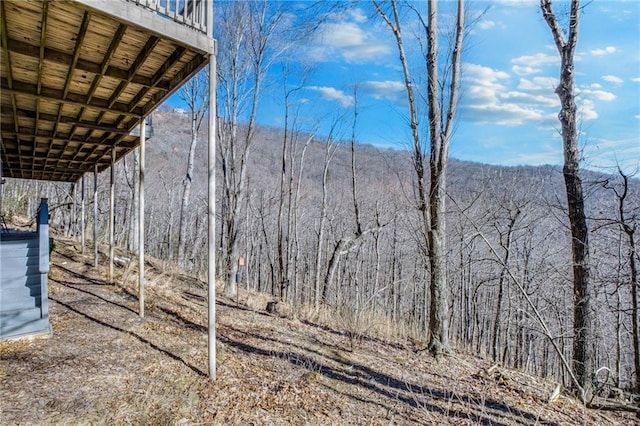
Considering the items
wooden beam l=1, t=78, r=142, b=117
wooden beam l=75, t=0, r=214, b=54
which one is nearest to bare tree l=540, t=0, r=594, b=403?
wooden beam l=75, t=0, r=214, b=54

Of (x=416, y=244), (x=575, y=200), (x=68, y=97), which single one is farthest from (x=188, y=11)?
(x=416, y=244)

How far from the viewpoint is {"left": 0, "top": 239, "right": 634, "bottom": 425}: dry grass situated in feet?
9.98

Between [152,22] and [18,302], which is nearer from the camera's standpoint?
[152,22]

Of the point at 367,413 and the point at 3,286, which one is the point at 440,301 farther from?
the point at 3,286

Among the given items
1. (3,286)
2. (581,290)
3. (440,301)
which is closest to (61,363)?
(3,286)

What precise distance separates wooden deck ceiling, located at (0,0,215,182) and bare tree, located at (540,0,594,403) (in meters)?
5.26

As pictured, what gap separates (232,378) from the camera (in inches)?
150

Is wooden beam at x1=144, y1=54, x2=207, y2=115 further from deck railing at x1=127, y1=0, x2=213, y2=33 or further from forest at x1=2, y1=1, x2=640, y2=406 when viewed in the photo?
forest at x1=2, y1=1, x2=640, y2=406

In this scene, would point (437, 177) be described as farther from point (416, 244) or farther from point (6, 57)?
point (6, 57)

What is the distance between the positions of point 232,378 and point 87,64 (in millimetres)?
3906

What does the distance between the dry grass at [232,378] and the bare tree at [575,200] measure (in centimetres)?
79

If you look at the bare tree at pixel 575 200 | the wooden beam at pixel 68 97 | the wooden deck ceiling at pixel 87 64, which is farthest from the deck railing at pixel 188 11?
the bare tree at pixel 575 200

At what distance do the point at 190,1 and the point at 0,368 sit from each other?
168 inches

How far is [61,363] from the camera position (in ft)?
11.9
